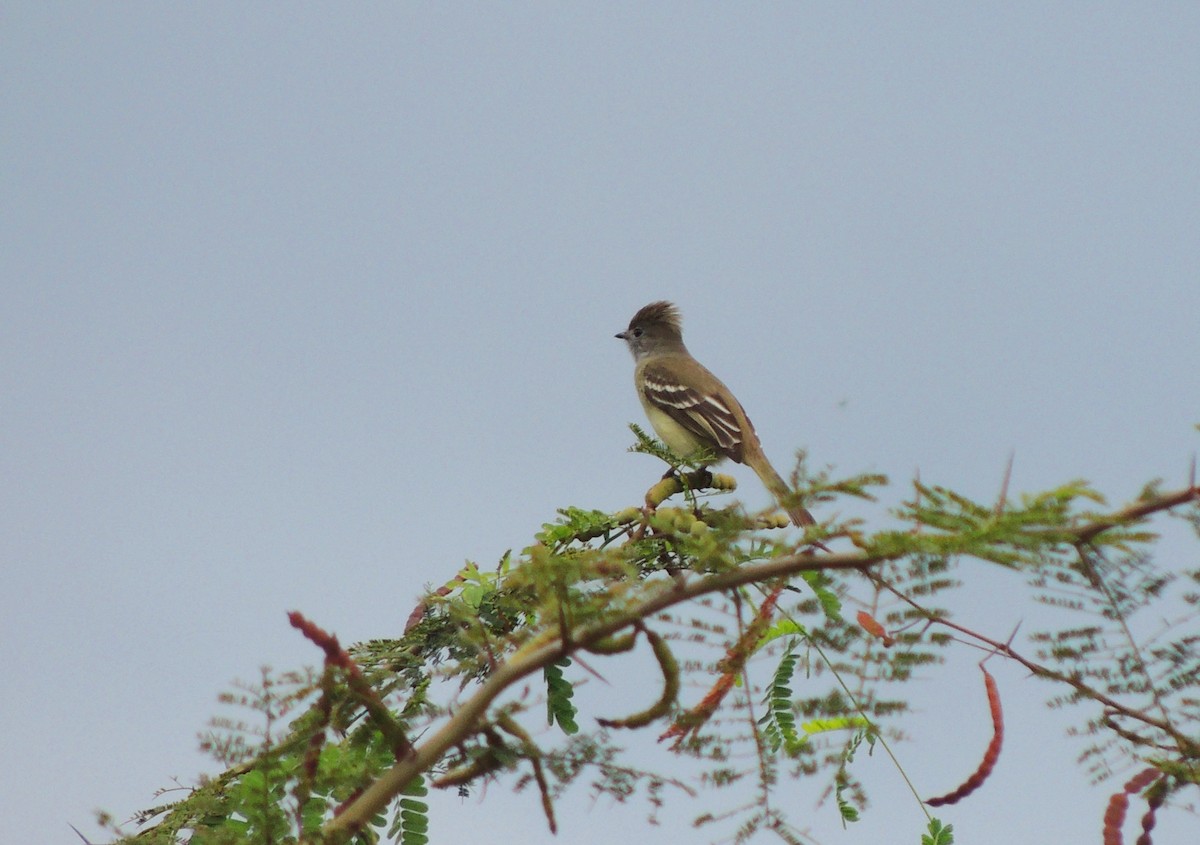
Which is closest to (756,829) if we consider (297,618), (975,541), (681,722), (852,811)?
(852,811)

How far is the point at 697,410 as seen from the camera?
10.6 meters

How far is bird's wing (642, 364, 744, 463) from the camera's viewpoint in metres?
9.98

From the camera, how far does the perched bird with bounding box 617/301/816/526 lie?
10047 mm

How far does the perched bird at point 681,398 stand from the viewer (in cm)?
1005

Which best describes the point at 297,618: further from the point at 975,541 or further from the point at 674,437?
the point at 674,437

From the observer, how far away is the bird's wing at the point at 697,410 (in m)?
9.98

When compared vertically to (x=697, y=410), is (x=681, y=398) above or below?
above

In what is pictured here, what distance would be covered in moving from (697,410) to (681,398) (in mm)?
451

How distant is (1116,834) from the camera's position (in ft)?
8.82

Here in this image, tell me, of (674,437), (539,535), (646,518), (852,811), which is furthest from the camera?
(674,437)

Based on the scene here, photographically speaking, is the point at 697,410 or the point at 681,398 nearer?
the point at 697,410

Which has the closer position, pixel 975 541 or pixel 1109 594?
pixel 975 541

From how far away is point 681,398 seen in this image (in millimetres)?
11016

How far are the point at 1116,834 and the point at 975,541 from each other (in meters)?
1.15
